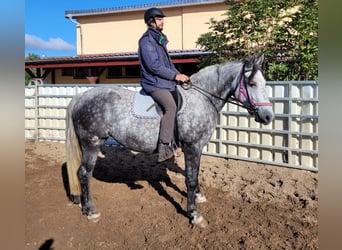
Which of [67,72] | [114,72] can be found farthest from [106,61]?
[67,72]

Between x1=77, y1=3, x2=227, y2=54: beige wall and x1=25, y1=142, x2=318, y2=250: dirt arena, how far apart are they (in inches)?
428

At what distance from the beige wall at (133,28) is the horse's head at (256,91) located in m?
11.9

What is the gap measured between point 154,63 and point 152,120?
707mm

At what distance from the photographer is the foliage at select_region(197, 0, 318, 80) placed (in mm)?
5738

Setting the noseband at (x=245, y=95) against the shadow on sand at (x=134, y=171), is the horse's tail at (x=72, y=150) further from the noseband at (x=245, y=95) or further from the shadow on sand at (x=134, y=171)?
the noseband at (x=245, y=95)

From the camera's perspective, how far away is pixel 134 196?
475cm

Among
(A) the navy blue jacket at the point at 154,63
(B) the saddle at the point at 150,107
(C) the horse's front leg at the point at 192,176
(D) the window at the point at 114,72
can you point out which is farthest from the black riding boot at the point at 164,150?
(D) the window at the point at 114,72

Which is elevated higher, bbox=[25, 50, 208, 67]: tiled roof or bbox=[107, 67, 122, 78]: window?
bbox=[25, 50, 208, 67]: tiled roof

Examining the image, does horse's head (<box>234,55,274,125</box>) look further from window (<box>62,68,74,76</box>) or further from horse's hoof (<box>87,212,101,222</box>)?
window (<box>62,68,74,76</box>)

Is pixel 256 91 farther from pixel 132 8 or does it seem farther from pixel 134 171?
pixel 132 8

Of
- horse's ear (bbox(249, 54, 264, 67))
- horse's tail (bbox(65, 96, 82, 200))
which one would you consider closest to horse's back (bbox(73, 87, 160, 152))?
horse's tail (bbox(65, 96, 82, 200))

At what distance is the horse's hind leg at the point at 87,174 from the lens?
4.05 m

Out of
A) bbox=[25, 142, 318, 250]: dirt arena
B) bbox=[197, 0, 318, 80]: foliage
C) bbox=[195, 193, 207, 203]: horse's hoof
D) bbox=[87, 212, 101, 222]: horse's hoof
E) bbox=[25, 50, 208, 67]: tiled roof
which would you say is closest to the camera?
bbox=[25, 142, 318, 250]: dirt arena
